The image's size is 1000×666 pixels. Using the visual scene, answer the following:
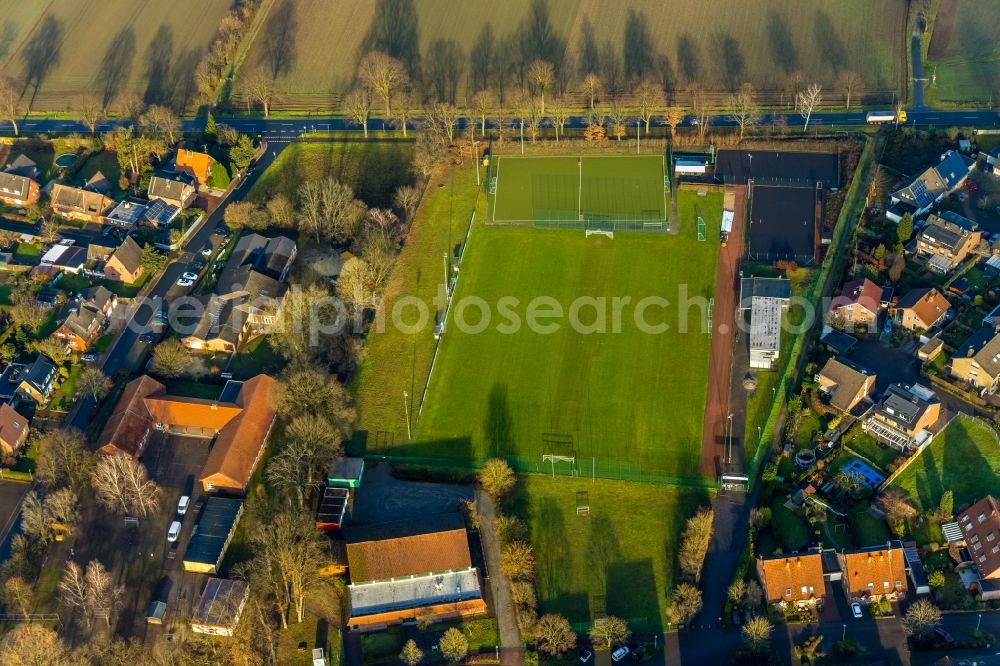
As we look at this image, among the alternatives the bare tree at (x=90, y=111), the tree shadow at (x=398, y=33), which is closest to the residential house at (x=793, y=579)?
the tree shadow at (x=398, y=33)

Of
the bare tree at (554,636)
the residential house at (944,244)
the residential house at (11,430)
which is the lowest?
the bare tree at (554,636)

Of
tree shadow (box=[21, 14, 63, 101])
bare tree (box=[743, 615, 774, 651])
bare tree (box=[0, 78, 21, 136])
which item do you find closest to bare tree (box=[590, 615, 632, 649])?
bare tree (box=[743, 615, 774, 651])

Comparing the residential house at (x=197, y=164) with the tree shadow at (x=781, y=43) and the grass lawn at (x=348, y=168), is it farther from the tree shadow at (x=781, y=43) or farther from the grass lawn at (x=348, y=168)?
the tree shadow at (x=781, y=43)

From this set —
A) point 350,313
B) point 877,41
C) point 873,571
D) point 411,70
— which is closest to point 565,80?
point 411,70

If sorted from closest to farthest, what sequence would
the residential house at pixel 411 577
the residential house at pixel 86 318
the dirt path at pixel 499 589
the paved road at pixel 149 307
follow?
the dirt path at pixel 499 589 < the residential house at pixel 411 577 < the paved road at pixel 149 307 < the residential house at pixel 86 318

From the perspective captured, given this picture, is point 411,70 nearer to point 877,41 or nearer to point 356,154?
point 356,154

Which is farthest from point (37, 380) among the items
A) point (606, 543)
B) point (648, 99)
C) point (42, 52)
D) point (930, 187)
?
point (930, 187)

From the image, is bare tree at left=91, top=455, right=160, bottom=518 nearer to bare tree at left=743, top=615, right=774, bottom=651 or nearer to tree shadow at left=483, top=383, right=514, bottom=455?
tree shadow at left=483, top=383, right=514, bottom=455
